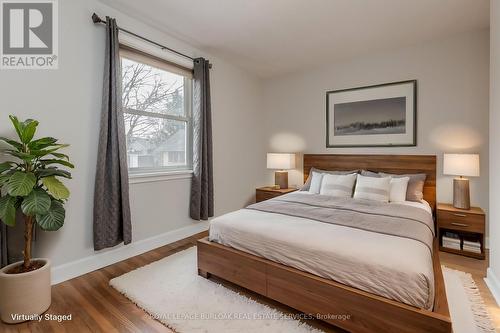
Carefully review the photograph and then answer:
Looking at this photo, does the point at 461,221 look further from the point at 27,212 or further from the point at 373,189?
the point at 27,212

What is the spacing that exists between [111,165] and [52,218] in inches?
30.7

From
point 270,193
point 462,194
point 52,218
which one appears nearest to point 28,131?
point 52,218

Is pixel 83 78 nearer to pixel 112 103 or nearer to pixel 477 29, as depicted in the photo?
pixel 112 103

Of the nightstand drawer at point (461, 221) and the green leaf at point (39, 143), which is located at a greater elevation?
the green leaf at point (39, 143)

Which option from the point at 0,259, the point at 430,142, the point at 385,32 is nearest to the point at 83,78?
the point at 0,259

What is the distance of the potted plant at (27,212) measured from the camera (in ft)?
5.24

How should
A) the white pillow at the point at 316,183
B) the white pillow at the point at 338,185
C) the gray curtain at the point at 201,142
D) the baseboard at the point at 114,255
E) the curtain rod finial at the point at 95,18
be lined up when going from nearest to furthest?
1. the baseboard at the point at 114,255
2. the curtain rod finial at the point at 95,18
3. the white pillow at the point at 338,185
4. the gray curtain at the point at 201,142
5. the white pillow at the point at 316,183

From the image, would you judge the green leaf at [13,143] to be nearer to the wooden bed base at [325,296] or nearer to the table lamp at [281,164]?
the wooden bed base at [325,296]

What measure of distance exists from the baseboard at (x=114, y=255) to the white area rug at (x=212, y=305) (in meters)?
0.37

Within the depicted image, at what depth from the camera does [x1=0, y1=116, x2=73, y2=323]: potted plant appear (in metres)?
1.60

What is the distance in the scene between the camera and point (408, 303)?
1.33 m

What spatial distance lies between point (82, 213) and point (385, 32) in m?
3.83

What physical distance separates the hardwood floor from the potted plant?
0.43ft

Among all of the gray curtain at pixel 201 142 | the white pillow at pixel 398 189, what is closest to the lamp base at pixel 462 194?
the white pillow at pixel 398 189
